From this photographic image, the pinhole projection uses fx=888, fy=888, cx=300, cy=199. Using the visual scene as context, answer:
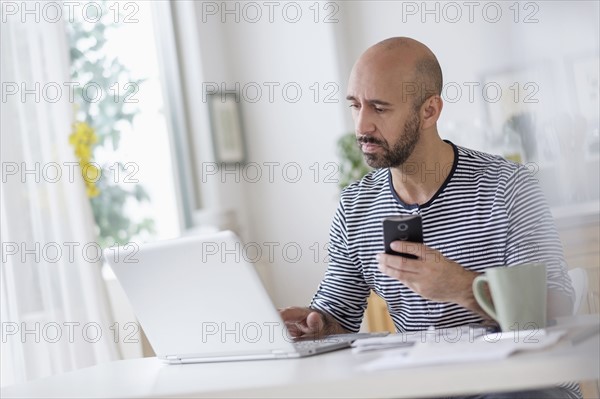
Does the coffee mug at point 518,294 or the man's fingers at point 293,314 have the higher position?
Result: the coffee mug at point 518,294

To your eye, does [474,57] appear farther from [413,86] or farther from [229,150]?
[413,86]

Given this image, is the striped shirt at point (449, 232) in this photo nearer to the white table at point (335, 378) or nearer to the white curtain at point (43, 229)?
the white table at point (335, 378)

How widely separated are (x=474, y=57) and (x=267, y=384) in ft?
9.57

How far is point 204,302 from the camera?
1.40 meters

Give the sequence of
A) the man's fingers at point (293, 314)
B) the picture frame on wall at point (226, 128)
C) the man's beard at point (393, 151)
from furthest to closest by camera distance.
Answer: the picture frame on wall at point (226, 128)
the man's beard at point (393, 151)
the man's fingers at point (293, 314)

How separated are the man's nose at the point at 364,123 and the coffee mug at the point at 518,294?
1.91ft

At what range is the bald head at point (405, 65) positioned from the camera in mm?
1809

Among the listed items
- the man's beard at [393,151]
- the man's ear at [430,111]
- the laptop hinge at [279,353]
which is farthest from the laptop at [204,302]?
the man's ear at [430,111]

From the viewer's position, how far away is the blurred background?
2.59 meters

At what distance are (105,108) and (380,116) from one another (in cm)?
221

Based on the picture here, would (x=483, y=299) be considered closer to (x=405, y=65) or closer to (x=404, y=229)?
(x=404, y=229)

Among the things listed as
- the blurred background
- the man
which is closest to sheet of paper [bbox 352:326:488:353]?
the man

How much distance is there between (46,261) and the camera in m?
2.61

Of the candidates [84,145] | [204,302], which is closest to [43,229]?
[84,145]
